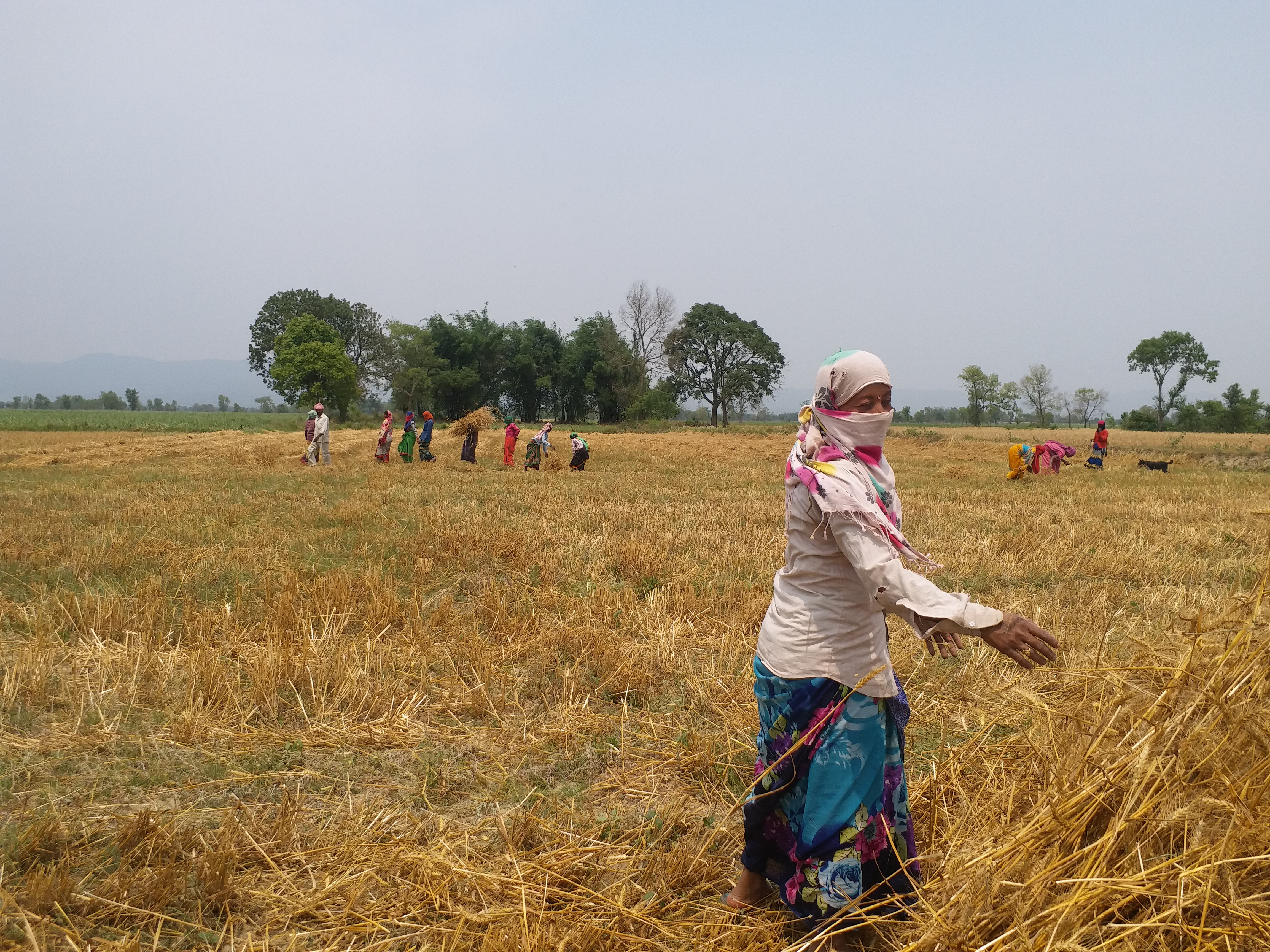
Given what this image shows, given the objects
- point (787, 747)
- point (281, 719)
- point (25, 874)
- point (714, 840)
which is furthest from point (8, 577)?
point (787, 747)

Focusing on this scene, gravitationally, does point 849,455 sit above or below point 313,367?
below

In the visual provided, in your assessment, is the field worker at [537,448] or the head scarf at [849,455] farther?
the field worker at [537,448]

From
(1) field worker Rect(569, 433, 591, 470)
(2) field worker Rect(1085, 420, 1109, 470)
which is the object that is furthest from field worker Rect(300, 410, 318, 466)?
(2) field worker Rect(1085, 420, 1109, 470)

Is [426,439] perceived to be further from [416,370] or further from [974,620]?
[416,370]

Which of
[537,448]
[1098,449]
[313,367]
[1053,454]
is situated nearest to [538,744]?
[537,448]

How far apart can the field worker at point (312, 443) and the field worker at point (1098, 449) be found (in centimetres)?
2063

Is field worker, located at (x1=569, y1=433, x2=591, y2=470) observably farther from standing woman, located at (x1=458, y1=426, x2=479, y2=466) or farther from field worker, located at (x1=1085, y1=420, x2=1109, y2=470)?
field worker, located at (x1=1085, y1=420, x2=1109, y2=470)

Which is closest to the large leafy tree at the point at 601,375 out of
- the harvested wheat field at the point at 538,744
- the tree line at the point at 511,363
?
the tree line at the point at 511,363

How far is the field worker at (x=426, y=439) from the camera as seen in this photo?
69.4ft

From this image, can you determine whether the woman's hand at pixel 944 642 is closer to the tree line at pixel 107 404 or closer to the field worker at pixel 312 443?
the field worker at pixel 312 443

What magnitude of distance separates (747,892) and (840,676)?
89cm

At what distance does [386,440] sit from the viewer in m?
20.3

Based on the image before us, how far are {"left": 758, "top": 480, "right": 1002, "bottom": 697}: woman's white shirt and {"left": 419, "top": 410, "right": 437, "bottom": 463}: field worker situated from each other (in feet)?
64.1

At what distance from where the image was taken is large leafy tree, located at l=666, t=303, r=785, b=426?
73688 mm
